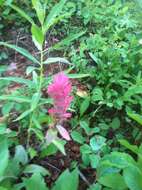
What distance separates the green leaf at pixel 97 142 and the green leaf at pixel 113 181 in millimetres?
275

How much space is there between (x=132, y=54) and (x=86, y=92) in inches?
13.6

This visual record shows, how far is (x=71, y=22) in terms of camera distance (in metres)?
3.08

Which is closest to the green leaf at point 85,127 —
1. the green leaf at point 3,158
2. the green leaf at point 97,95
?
the green leaf at point 97,95

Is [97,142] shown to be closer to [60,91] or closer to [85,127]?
[85,127]

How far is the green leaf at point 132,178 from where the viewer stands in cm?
191

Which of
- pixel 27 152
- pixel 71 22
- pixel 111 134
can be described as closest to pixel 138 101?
pixel 111 134

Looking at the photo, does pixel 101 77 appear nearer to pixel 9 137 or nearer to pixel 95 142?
pixel 95 142

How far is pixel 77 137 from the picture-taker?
2338 mm

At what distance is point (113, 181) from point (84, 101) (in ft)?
1.98

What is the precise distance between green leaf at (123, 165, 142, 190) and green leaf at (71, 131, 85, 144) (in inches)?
18.0

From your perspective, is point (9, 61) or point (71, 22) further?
point (71, 22)

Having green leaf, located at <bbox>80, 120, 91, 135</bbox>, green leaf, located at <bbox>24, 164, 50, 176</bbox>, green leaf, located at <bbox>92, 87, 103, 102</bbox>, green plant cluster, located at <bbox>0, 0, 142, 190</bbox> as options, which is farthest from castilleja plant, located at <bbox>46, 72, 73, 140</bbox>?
green leaf, located at <bbox>92, 87, 103, 102</bbox>

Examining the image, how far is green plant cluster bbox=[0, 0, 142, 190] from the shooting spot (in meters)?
1.98

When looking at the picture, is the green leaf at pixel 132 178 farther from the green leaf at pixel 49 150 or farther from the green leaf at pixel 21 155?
the green leaf at pixel 21 155
